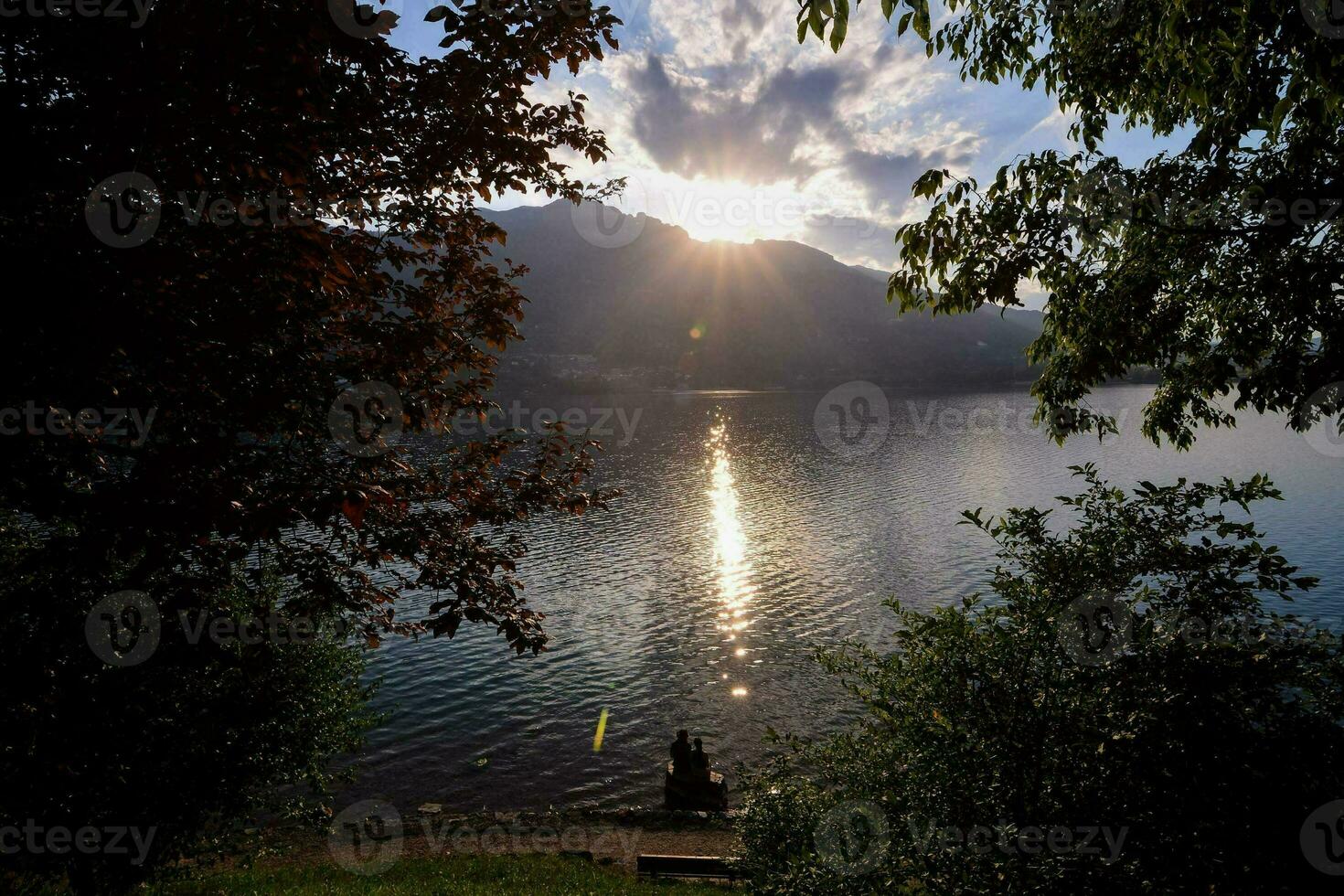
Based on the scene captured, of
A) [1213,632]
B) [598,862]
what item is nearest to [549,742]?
[598,862]

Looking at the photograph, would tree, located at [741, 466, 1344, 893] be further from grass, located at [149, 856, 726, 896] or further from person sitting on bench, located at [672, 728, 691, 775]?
person sitting on bench, located at [672, 728, 691, 775]

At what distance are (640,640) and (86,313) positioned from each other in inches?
1295

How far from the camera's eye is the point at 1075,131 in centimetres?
996

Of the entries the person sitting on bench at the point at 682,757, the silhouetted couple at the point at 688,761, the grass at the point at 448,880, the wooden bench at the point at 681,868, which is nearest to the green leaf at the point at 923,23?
the grass at the point at 448,880

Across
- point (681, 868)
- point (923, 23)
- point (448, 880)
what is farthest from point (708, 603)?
point (923, 23)

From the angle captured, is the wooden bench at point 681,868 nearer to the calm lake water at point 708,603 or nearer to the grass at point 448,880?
the grass at point 448,880

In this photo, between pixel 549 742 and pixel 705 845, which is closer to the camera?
pixel 705 845

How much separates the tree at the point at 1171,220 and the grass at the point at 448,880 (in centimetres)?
1497

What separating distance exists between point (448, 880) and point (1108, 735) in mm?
15431

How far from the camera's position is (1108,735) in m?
5.97

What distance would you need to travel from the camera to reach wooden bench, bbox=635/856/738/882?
17.1 metres

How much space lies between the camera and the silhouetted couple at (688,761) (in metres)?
21.9

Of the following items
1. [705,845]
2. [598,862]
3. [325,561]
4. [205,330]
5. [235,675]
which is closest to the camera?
[205,330]

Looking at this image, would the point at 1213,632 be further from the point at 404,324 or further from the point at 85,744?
the point at 85,744
